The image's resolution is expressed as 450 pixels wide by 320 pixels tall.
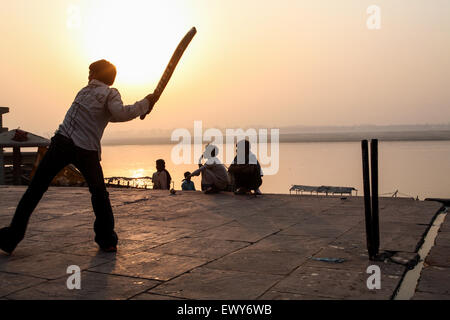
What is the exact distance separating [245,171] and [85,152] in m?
5.27

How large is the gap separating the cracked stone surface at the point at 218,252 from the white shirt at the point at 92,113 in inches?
44.6

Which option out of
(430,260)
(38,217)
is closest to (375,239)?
(430,260)

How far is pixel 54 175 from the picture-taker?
439 cm

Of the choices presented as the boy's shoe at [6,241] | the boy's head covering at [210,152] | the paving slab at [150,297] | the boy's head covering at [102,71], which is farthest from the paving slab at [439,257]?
the boy's head covering at [210,152]

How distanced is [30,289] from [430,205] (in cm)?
629

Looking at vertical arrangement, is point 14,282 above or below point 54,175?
below

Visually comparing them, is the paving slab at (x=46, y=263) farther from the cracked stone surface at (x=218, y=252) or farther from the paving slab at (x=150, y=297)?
the paving slab at (x=150, y=297)

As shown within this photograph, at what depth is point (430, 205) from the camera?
7.51 meters

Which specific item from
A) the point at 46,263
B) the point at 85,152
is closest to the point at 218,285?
the point at 46,263

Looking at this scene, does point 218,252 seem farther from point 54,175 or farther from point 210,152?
point 210,152

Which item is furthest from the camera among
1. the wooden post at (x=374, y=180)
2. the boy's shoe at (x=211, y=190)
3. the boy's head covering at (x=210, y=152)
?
the boy's head covering at (x=210, y=152)

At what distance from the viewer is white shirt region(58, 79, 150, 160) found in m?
4.42

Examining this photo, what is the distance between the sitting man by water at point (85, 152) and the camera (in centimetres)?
441

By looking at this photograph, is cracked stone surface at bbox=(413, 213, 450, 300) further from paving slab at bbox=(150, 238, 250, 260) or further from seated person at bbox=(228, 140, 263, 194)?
seated person at bbox=(228, 140, 263, 194)
